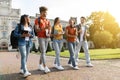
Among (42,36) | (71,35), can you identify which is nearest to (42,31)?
(42,36)

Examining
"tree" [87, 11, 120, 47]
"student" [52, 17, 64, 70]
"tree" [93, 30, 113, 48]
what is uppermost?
"tree" [87, 11, 120, 47]

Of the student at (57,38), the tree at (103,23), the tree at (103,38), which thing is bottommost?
the student at (57,38)

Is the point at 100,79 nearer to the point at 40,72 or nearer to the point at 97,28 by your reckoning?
the point at 40,72

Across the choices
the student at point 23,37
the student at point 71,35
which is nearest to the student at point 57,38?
the student at point 71,35

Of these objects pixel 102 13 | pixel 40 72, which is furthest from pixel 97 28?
pixel 40 72

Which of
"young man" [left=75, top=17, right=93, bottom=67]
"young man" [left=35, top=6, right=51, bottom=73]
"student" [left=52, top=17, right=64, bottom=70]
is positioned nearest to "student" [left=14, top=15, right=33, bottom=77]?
"young man" [left=35, top=6, right=51, bottom=73]

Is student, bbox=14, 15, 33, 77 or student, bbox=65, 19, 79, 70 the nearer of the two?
student, bbox=14, 15, 33, 77

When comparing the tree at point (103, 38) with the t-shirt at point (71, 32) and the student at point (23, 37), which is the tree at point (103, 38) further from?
the student at point (23, 37)

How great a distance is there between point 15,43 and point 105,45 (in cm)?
6033

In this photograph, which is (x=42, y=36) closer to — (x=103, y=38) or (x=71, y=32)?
(x=71, y=32)

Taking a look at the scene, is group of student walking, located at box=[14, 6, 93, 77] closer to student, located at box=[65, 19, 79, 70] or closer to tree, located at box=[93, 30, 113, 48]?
student, located at box=[65, 19, 79, 70]

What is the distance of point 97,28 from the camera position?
2977 inches

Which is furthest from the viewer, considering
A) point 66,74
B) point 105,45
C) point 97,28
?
point 97,28

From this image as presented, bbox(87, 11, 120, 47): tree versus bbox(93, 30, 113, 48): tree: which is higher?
bbox(87, 11, 120, 47): tree
